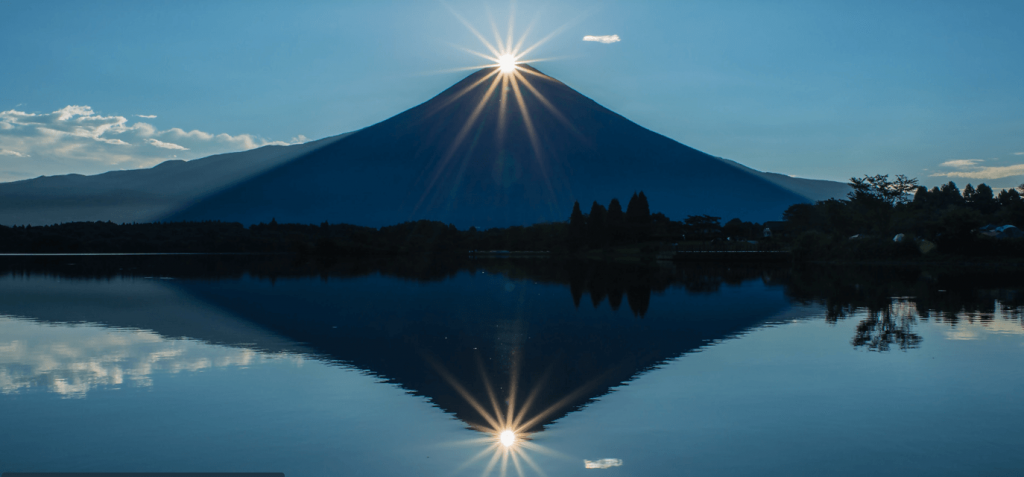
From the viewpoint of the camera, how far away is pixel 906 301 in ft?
74.4

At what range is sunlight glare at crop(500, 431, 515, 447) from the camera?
7355mm

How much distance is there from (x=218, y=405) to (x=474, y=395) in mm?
3368

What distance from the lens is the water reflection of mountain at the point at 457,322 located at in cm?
1095

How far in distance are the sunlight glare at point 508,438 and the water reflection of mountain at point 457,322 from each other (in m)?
0.49

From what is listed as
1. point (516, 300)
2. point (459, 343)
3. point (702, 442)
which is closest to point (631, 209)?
point (516, 300)

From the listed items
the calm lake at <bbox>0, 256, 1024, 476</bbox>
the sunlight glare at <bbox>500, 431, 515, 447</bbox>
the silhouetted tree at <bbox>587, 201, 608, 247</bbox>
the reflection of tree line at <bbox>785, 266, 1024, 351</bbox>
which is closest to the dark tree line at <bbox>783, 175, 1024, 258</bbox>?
the reflection of tree line at <bbox>785, 266, 1024, 351</bbox>

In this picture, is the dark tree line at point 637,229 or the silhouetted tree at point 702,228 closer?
the silhouetted tree at point 702,228

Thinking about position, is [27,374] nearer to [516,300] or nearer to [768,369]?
[768,369]

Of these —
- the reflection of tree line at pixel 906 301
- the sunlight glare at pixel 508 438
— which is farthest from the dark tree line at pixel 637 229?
the sunlight glare at pixel 508 438

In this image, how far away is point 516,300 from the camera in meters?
23.9

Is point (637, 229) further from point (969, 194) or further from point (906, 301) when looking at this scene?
point (906, 301)

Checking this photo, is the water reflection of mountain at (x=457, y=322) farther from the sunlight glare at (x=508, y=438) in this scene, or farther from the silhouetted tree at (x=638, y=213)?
the silhouetted tree at (x=638, y=213)

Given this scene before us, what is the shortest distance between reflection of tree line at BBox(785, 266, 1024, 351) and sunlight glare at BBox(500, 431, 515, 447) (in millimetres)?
8931

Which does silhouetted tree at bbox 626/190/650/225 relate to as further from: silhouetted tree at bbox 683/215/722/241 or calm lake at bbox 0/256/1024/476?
calm lake at bbox 0/256/1024/476
